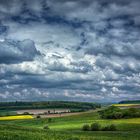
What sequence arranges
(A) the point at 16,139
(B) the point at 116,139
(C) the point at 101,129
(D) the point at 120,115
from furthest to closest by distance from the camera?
(D) the point at 120,115
(C) the point at 101,129
(B) the point at 116,139
(A) the point at 16,139

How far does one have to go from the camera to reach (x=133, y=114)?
13075 centimetres

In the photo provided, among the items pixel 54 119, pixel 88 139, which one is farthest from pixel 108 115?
pixel 88 139

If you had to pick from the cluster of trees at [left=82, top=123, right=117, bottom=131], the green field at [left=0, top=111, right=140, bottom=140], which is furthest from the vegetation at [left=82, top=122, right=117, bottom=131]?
the green field at [left=0, top=111, right=140, bottom=140]

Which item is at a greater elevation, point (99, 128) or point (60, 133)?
point (60, 133)

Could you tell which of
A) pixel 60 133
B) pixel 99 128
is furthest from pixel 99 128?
pixel 60 133

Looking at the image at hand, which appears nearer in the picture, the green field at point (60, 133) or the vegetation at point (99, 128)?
A: the green field at point (60, 133)

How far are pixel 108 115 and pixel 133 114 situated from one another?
369 inches

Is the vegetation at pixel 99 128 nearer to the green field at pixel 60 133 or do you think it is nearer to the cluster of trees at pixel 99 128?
the cluster of trees at pixel 99 128

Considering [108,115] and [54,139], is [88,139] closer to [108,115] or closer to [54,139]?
[54,139]

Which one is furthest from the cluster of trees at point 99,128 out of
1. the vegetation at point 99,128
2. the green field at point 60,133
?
the green field at point 60,133

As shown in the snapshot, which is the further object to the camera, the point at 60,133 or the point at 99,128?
the point at 99,128

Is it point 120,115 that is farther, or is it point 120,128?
point 120,115

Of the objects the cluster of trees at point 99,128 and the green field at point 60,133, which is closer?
the green field at point 60,133

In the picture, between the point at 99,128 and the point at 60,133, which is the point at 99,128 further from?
the point at 60,133
